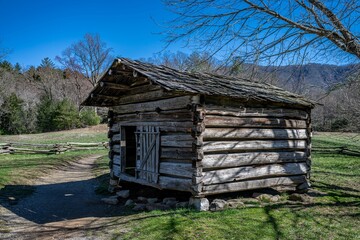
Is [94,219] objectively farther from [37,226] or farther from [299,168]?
[299,168]

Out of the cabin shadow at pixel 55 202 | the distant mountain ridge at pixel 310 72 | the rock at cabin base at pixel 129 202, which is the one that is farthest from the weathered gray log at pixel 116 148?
the distant mountain ridge at pixel 310 72

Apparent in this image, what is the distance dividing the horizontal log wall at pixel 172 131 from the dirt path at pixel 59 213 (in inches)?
66.9

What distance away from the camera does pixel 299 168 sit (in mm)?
10047

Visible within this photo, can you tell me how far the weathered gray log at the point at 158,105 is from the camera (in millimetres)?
8109

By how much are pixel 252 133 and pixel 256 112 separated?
62cm

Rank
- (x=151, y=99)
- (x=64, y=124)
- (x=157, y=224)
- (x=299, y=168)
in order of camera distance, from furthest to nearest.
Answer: (x=64, y=124) → (x=299, y=168) → (x=151, y=99) → (x=157, y=224)

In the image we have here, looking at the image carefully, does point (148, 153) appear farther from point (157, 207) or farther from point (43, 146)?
point (43, 146)

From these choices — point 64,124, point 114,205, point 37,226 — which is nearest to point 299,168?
point 114,205

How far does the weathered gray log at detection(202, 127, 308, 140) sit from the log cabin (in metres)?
0.02

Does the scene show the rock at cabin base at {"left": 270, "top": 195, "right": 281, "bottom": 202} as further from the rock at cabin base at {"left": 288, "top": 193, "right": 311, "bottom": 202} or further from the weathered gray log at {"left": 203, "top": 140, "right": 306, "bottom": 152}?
the weathered gray log at {"left": 203, "top": 140, "right": 306, "bottom": 152}

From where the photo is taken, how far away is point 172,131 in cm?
855

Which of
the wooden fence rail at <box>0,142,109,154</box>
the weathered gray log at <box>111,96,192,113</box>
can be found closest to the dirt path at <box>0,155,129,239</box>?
the weathered gray log at <box>111,96,192,113</box>

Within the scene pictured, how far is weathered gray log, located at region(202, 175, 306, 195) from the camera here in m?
8.06

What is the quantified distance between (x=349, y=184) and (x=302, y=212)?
4400 millimetres
